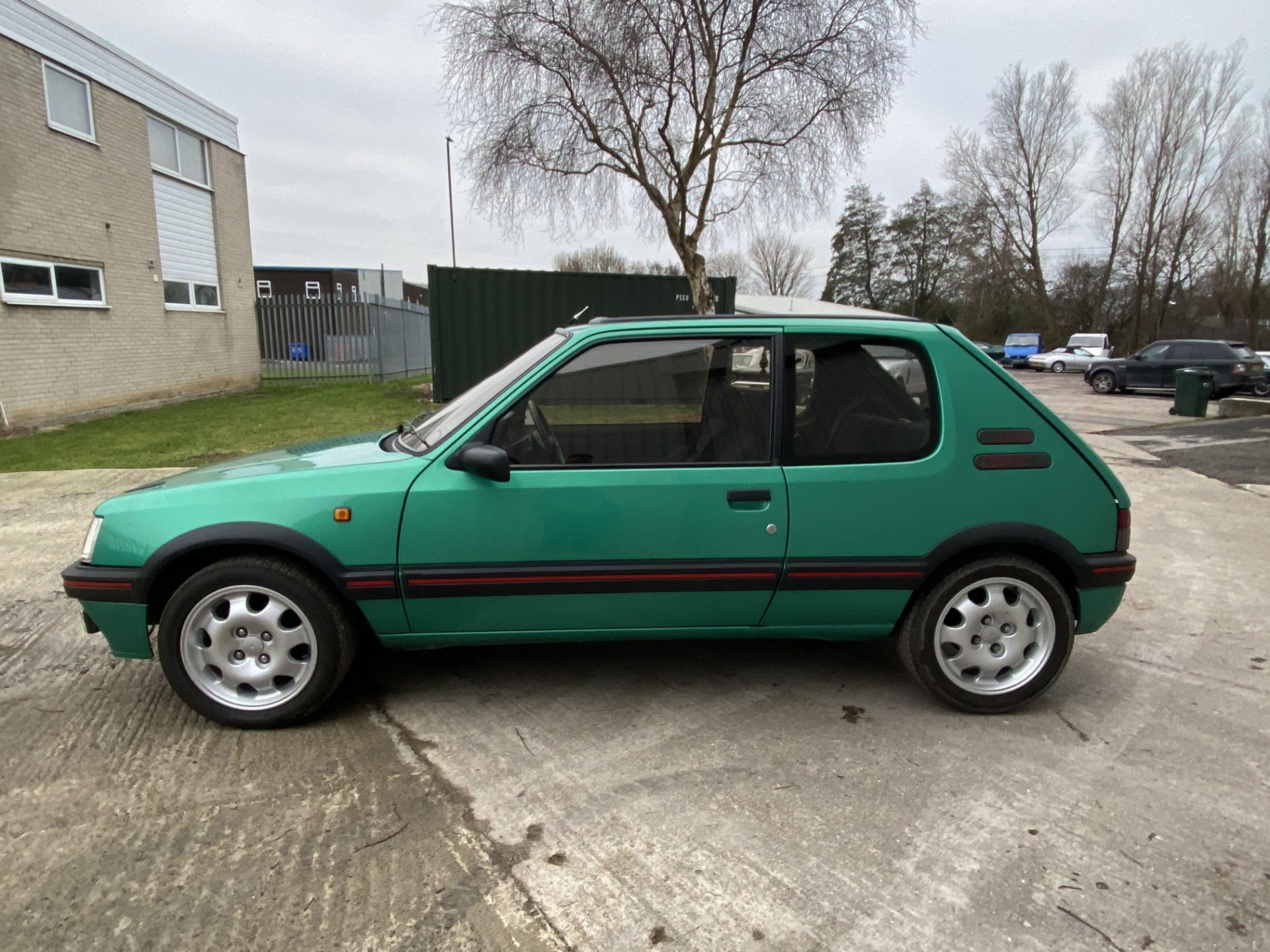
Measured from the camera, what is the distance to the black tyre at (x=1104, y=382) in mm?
23266

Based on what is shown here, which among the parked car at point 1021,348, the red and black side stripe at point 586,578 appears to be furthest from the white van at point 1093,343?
the red and black side stripe at point 586,578

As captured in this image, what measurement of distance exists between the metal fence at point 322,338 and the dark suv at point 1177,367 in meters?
19.9

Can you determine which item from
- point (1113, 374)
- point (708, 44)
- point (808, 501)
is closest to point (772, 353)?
point (808, 501)

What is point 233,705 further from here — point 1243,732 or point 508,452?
point 1243,732

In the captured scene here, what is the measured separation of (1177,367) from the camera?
2105cm

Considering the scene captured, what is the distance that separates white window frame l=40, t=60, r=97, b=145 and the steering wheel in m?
13.4

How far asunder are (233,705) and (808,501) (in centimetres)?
238

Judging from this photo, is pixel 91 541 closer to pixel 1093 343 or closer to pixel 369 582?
pixel 369 582

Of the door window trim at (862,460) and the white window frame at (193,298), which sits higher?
the white window frame at (193,298)

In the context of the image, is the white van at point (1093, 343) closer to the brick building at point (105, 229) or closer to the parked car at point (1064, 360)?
the parked car at point (1064, 360)

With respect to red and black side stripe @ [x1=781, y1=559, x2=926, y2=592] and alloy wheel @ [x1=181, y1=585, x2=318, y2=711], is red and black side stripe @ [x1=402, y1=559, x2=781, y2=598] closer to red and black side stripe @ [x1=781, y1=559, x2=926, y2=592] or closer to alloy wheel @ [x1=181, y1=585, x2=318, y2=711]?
red and black side stripe @ [x1=781, y1=559, x2=926, y2=592]

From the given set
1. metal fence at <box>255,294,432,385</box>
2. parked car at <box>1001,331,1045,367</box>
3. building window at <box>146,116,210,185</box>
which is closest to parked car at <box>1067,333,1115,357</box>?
parked car at <box>1001,331,1045,367</box>

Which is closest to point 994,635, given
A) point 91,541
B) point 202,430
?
point 91,541

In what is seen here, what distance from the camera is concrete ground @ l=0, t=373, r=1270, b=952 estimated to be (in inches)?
81.7
